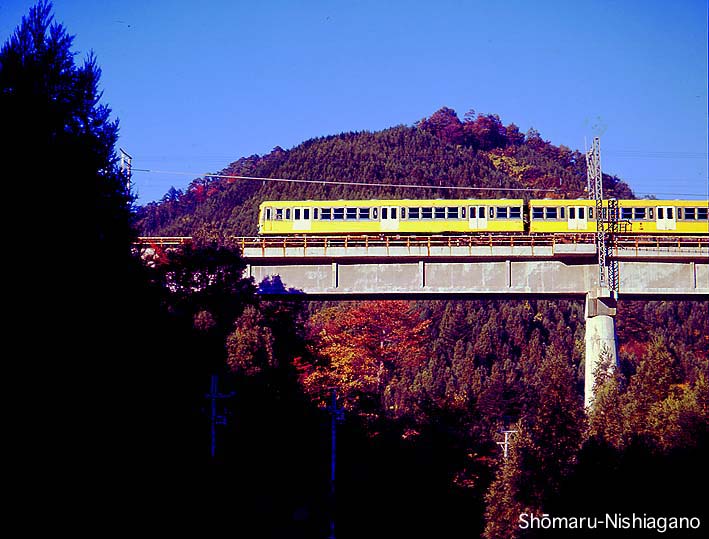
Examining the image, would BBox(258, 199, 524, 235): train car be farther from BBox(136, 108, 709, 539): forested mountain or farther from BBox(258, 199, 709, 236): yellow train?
BBox(136, 108, 709, 539): forested mountain

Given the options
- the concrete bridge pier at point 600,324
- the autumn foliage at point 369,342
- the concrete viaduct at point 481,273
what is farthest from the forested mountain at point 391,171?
the concrete bridge pier at point 600,324

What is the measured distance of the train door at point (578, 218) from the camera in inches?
1999

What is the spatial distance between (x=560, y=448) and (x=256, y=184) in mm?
79346

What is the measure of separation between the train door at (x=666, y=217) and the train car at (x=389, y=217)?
794 centimetres

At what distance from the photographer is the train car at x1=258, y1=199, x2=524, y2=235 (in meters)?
50.2

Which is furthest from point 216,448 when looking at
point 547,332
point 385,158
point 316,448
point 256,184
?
point 385,158

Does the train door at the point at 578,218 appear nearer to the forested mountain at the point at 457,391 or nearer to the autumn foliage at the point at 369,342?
the forested mountain at the point at 457,391

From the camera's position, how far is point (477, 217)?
50.8 meters

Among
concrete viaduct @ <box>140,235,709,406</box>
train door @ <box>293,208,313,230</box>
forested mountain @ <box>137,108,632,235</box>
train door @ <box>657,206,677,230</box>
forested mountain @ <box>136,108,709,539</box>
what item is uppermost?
forested mountain @ <box>137,108,632,235</box>

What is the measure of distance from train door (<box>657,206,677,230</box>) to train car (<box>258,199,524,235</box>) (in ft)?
26.0

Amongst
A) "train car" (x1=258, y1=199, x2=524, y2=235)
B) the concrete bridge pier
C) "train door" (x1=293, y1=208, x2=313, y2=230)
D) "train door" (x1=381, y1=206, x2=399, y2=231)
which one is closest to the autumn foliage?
"train door" (x1=293, y1=208, x2=313, y2=230)

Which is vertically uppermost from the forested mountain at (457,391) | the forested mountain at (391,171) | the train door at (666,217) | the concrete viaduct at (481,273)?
the forested mountain at (391,171)

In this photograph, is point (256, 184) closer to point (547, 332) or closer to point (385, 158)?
point (385, 158)

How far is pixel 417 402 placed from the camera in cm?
4369
